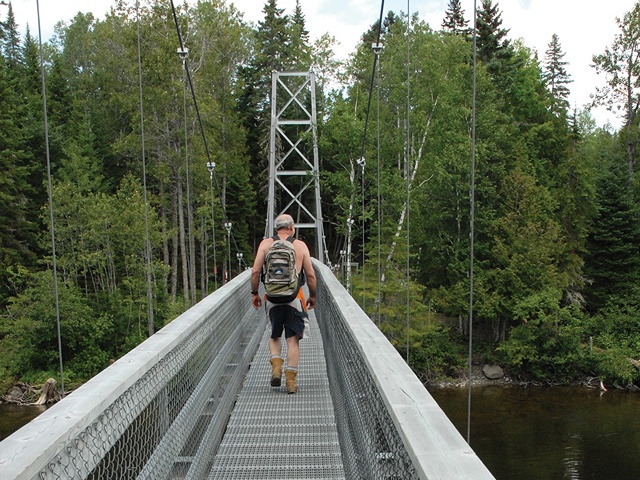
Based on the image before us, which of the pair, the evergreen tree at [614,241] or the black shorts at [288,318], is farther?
the evergreen tree at [614,241]

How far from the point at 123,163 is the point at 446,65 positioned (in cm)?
1321

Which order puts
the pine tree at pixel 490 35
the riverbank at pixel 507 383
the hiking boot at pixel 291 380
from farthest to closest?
1. the pine tree at pixel 490 35
2. the riverbank at pixel 507 383
3. the hiking boot at pixel 291 380

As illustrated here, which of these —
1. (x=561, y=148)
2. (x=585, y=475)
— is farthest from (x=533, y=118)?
(x=585, y=475)

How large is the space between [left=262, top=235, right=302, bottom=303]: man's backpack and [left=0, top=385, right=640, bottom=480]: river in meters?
10.00

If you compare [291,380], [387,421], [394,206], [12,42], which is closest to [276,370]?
[291,380]

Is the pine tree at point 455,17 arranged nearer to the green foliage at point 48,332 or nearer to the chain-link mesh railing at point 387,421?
the green foliage at point 48,332

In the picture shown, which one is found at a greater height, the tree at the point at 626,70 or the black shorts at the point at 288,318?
the tree at the point at 626,70

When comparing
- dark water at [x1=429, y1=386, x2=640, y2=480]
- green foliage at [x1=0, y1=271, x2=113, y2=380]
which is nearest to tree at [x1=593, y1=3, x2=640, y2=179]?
dark water at [x1=429, y1=386, x2=640, y2=480]

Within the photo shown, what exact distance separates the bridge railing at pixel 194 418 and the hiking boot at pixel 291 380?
0.35m

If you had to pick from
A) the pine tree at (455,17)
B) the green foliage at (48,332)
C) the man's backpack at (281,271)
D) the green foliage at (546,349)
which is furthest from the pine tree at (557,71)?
the man's backpack at (281,271)

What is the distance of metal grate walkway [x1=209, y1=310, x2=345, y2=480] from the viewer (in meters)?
2.46

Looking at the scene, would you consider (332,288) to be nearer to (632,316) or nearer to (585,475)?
(585,475)

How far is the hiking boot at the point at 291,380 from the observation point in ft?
10.7

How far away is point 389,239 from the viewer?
58.0 feet
